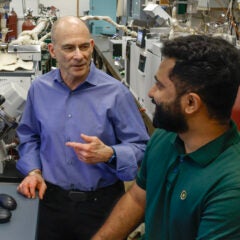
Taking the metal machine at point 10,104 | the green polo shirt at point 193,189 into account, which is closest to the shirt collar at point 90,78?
the metal machine at point 10,104

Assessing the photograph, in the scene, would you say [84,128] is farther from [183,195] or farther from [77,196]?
[183,195]

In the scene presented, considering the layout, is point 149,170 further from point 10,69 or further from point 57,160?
point 10,69

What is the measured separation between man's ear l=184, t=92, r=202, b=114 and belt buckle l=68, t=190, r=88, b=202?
2.35 ft

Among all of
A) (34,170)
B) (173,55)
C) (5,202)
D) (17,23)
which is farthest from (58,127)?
(17,23)

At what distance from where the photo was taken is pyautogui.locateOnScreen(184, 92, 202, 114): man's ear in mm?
1039

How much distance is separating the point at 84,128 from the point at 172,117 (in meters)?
0.56

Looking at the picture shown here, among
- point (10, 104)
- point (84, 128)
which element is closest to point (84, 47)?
point (84, 128)

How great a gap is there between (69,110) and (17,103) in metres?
0.47

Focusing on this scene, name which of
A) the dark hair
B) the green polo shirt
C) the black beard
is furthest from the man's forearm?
the dark hair

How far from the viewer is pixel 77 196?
1.60 meters

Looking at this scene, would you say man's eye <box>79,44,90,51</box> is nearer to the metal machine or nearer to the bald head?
the bald head

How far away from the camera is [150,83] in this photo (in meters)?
2.43

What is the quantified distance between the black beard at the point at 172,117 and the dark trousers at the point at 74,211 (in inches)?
23.9

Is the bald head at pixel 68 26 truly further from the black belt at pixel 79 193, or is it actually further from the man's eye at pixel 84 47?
the black belt at pixel 79 193
